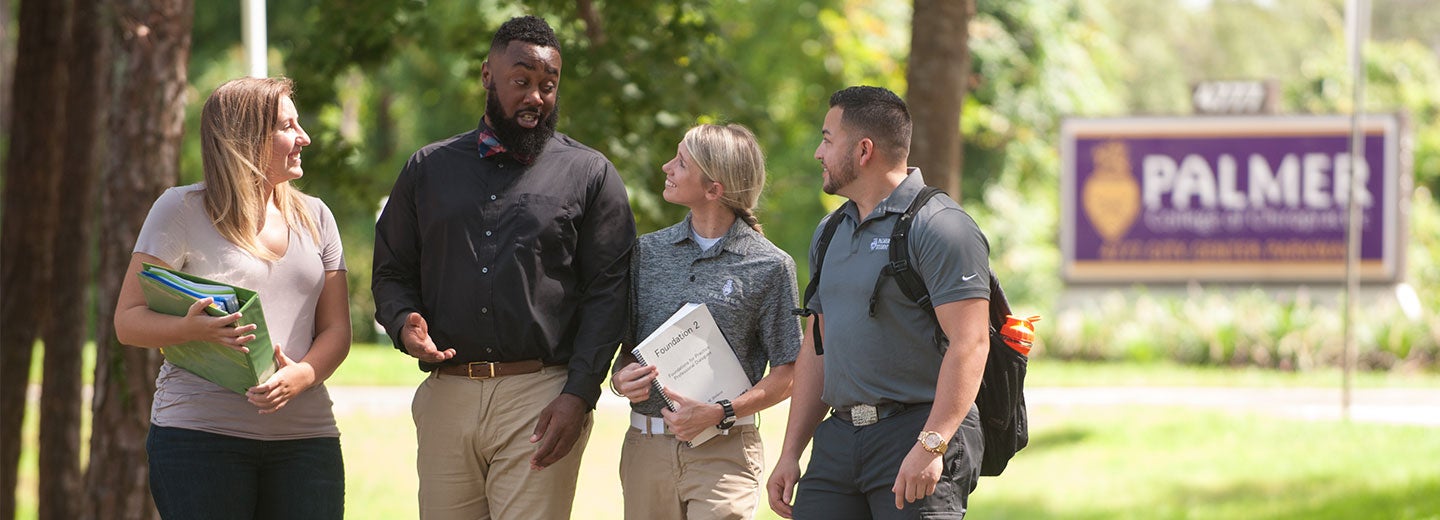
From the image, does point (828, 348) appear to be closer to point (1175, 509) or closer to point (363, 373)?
point (1175, 509)

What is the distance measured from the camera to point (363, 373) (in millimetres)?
19219

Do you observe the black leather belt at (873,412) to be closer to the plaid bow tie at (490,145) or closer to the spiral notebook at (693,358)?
the spiral notebook at (693,358)

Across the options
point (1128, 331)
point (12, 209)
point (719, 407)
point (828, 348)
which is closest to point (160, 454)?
point (719, 407)

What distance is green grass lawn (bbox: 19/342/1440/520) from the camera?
10.3 meters

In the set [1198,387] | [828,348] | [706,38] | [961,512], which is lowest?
[1198,387]

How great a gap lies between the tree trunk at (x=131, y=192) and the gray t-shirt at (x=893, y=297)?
3.96 m

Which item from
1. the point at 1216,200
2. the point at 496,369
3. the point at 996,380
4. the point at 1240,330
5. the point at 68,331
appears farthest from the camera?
the point at 1216,200

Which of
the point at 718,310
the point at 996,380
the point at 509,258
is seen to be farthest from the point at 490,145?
the point at 996,380

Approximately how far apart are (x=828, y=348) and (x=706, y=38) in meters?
5.07

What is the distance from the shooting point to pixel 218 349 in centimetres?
374

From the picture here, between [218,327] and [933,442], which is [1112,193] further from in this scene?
[218,327]

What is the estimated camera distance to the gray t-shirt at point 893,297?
12.0 feet

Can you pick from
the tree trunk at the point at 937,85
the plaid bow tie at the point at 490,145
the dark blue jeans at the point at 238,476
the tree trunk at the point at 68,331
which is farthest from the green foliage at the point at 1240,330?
the dark blue jeans at the point at 238,476

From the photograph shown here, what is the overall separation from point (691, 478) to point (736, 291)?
511mm
